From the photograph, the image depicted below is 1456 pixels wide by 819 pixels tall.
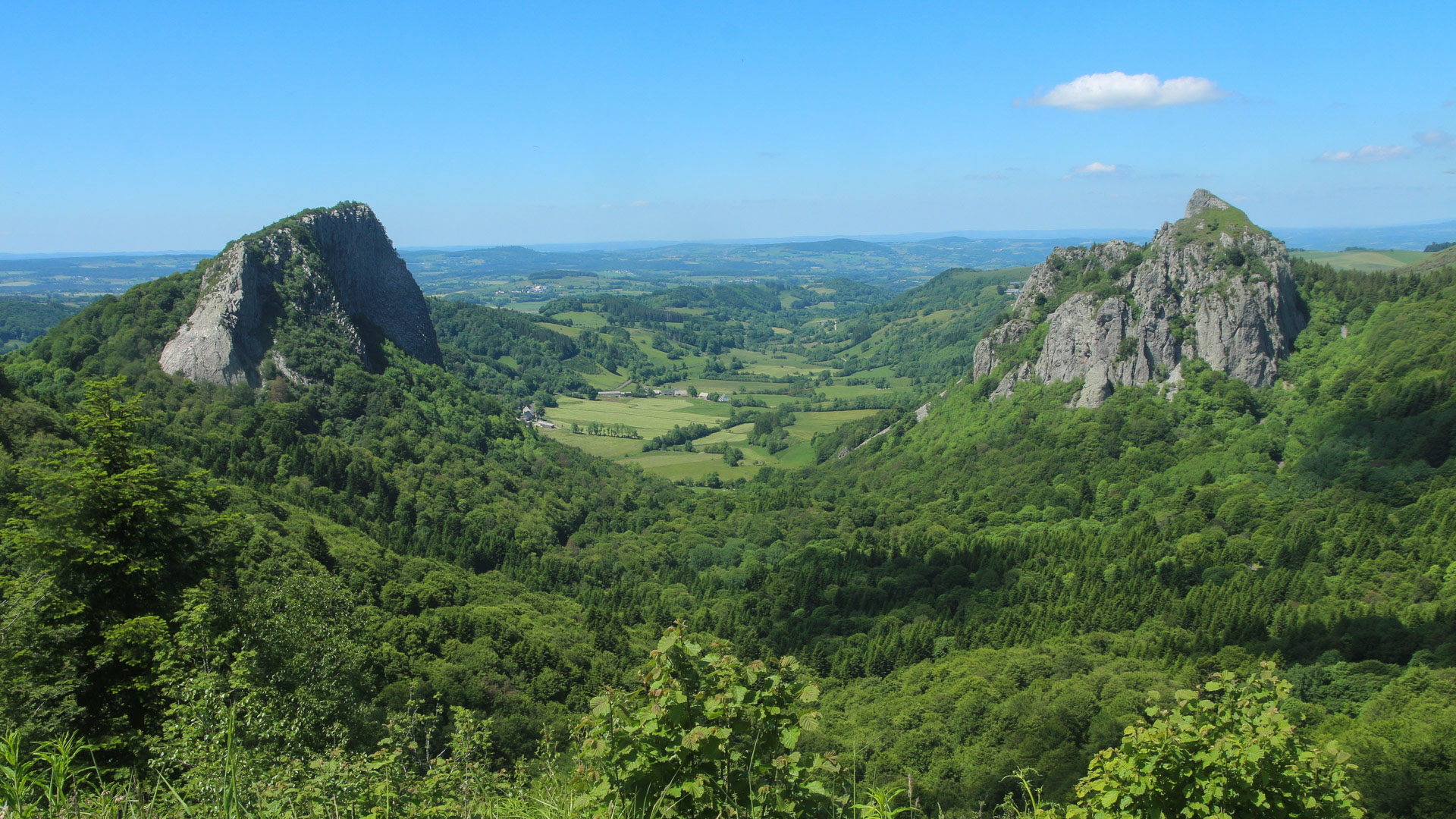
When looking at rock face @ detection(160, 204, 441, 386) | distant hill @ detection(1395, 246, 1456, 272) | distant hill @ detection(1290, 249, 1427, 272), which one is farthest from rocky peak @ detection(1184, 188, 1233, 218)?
rock face @ detection(160, 204, 441, 386)

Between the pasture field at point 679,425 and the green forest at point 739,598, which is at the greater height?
the green forest at point 739,598

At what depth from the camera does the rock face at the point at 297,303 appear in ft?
275

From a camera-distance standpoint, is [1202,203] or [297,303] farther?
[1202,203]

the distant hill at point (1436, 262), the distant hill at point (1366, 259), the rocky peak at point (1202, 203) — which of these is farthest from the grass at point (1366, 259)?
the rocky peak at point (1202, 203)

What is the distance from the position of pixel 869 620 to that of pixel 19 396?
6700cm


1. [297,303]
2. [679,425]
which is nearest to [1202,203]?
[679,425]

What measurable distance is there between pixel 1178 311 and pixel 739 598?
70687 millimetres

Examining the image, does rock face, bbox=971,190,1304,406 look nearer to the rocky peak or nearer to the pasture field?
the rocky peak

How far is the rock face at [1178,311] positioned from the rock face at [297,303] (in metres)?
95.7

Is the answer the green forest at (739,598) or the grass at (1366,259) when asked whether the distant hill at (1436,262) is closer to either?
the green forest at (739,598)

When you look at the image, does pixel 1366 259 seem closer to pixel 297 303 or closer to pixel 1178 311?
pixel 1178 311

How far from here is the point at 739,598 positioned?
80375mm

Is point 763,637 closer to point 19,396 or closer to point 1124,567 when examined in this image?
point 1124,567

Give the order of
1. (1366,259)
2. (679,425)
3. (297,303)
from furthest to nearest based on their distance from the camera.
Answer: (1366,259)
(679,425)
(297,303)
